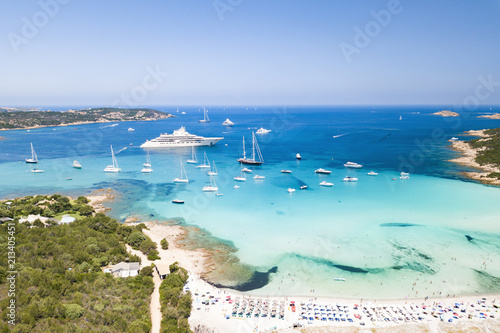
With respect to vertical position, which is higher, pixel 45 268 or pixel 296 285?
pixel 45 268

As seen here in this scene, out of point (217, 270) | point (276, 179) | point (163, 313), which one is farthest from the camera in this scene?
point (276, 179)

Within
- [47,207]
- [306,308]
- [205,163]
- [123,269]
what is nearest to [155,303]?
[123,269]

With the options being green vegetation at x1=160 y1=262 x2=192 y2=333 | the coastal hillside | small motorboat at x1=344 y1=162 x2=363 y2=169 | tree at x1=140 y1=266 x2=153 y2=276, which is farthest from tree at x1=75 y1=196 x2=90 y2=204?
the coastal hillside

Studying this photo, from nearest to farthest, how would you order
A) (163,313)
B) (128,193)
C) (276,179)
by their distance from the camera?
(163,313), (128,193), (276,179)

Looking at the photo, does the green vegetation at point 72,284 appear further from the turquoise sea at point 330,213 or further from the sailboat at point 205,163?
the sailboat at point 205,163

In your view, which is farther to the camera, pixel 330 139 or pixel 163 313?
pixel 330 139

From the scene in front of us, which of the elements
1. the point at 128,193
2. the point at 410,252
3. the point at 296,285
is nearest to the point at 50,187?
the point at 128,193

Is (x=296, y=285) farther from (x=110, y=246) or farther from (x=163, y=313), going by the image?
(x=110, y=246)
